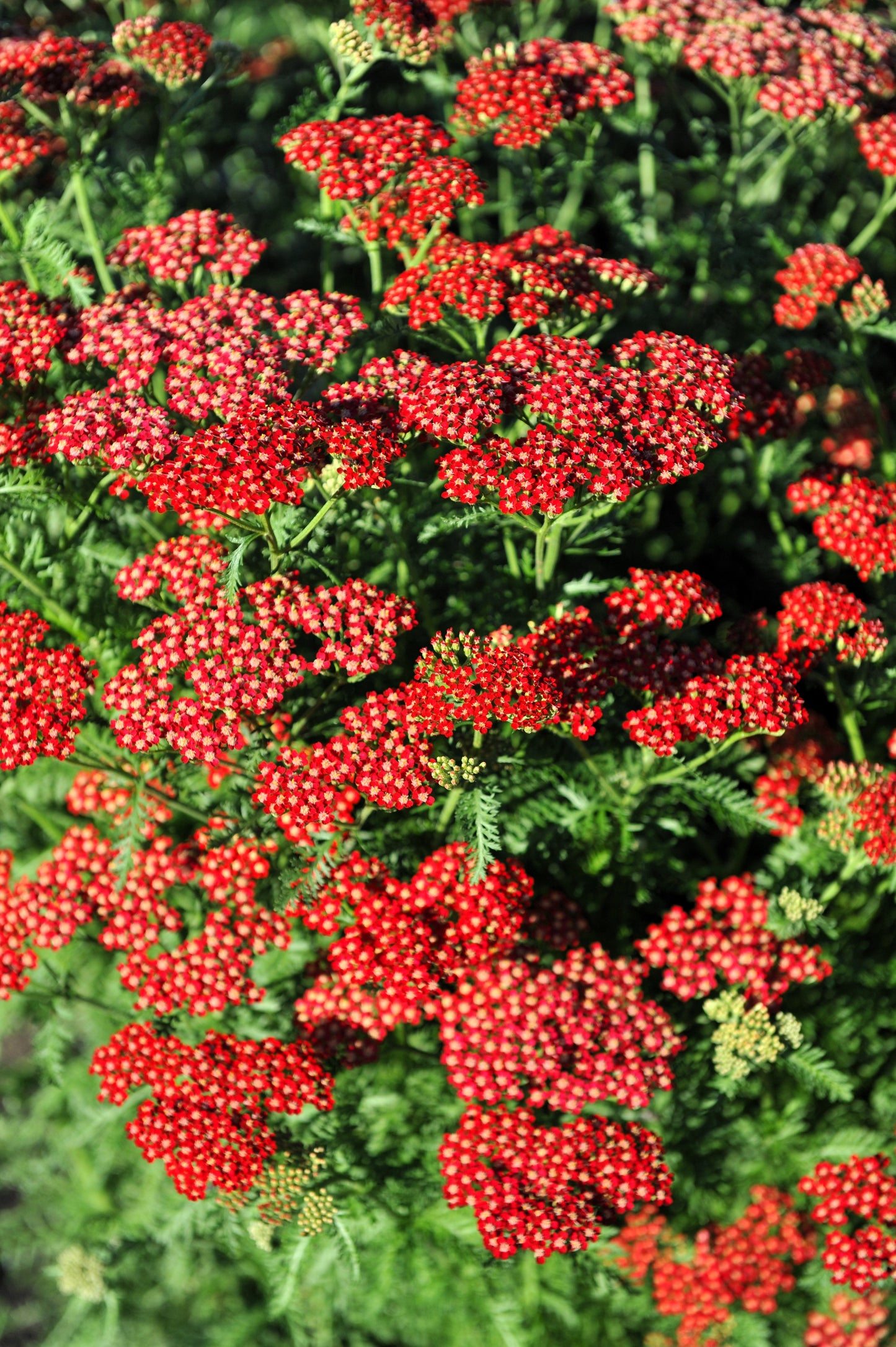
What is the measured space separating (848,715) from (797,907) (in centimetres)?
87

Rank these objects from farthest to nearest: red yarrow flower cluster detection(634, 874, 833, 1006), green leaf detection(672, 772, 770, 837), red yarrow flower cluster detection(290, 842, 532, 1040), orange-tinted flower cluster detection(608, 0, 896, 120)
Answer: orange-tinted flower cluster detection(608, 0, 896, 120)
green leaf detection(672, 772, 770, 837)
red yarrow flower cluster detection(634, 874, 833, 1006)
red yarrow flower cluster detection(290, 842, 532, 1040)

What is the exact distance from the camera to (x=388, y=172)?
409 cm

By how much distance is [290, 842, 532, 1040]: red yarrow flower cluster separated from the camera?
3.59 meters

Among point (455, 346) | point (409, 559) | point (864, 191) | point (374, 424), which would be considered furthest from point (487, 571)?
point (864, 191)

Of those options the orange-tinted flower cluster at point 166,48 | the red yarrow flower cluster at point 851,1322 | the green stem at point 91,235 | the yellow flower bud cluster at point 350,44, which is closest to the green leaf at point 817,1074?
the red yarrow flower cluster at point 851,1322

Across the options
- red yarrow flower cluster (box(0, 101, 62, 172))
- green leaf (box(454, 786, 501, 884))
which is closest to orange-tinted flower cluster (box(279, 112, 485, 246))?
red yarrow flower cluster (box(0, 101, 62, 172))

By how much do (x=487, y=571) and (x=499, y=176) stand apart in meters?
2.95

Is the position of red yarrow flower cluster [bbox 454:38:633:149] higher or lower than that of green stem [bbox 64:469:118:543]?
higher

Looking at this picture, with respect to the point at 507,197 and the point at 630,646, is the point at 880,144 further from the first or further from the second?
the point at 630,646

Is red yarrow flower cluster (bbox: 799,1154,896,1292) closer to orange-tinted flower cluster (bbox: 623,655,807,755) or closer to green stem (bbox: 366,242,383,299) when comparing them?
orange-tinted flower cluster (bbox: 623,655,807,755)

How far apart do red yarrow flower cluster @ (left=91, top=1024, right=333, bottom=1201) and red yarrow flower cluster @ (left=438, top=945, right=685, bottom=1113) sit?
576 mm

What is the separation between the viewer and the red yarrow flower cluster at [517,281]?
3820 mm

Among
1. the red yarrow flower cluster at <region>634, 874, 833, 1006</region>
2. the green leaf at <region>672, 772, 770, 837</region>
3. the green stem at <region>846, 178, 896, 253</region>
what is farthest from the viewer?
the green stem at <region>846, 178, 896, 253</region>

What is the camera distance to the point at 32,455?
378cm
